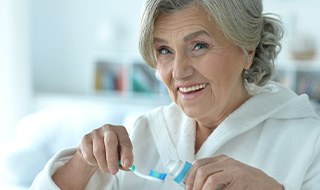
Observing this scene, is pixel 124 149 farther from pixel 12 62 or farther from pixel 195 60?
pixel 12 62

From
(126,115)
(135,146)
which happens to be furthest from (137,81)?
(135,146)

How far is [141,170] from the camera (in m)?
1.48

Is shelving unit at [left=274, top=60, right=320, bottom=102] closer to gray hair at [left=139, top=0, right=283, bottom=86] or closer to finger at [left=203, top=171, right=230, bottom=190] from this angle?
gray hair at [left=139, top=0, right=283, bottom=86]

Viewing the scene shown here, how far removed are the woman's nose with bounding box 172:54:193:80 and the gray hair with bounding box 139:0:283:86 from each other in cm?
11

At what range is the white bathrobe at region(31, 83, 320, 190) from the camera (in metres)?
1.33

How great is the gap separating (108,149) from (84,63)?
3.24 m

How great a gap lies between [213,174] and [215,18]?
1.45 feet

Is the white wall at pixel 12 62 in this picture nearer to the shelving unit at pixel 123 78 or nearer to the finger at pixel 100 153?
the shelving unit at pixel 123 78

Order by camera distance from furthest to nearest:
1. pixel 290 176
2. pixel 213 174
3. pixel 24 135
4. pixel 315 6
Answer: pixel 315 6
pixel 24 135
pixel 290 176
pixel 213 174

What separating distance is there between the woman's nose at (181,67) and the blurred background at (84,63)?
5.06 ft

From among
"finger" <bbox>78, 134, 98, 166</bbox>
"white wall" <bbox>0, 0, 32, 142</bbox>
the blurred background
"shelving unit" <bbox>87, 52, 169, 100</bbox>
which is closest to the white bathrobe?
"finger" <bbox>78, 134, 98, 166</bbox>

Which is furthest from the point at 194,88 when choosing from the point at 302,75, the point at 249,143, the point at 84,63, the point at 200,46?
the point at 84,63

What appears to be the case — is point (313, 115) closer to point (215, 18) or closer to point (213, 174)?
point (215, 18)

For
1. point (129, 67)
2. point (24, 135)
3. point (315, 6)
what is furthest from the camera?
point (129, 67)
